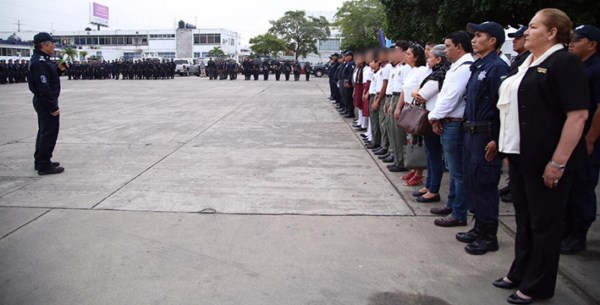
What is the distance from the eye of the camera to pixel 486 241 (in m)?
3.99

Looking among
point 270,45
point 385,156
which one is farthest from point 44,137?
point 270,45

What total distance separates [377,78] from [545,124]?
527 cm

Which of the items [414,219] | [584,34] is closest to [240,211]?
[414,219]

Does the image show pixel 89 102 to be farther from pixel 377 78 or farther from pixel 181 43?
pixel 181 43

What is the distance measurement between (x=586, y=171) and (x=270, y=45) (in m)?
68.7

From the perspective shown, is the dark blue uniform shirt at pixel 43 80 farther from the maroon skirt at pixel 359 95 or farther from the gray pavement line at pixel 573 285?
the gray pavement line at pixel 573 285

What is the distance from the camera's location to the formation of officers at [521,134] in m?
2.84

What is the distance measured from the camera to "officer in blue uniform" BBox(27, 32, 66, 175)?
6.39 metres

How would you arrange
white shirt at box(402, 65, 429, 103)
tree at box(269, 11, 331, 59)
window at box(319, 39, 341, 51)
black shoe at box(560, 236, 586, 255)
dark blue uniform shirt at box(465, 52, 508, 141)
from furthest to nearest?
window at box(319, 39, 341, 51), tree at box(269, 11, 331, 59), white shirt at box(402, 65, 429, 103), black shoe at box(560, 236, 586, 255), dark blue uniform shirt at box(465, 52, 508, 141)

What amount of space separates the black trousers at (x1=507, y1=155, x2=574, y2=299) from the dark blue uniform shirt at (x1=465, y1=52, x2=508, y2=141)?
2.10 ft

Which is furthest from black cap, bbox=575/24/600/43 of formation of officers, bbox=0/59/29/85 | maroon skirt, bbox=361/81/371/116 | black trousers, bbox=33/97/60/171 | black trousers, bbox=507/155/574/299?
formation of officers, bbox=0/59/29/85

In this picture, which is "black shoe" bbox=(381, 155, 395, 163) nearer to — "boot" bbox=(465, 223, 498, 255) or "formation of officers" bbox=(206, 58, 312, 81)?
"boot" bbox=(465, 223, 498, 255)

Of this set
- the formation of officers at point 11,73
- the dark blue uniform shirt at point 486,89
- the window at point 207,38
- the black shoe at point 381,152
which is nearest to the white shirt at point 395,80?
the black shoe at point 381,152

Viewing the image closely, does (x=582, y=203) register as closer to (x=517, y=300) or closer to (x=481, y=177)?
(x=481, y=177)
